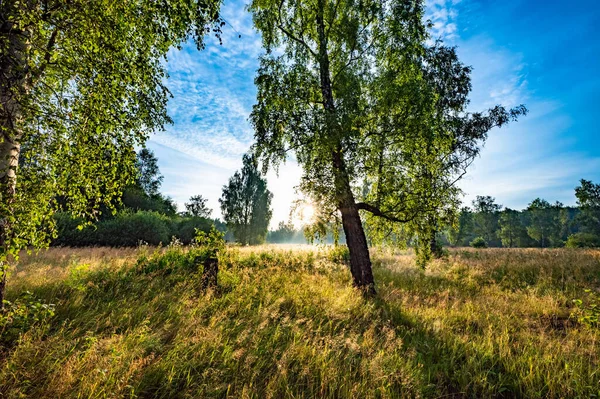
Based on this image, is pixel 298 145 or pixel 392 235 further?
pixel 392 235

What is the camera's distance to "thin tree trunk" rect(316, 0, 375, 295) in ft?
23.0

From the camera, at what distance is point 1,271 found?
2764 millimetres

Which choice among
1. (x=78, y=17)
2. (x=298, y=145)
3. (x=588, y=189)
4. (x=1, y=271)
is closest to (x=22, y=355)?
(x=1, y=271)

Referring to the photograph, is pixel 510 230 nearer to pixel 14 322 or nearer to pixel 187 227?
pixel 187 227

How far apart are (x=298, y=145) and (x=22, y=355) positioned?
6.31 metres

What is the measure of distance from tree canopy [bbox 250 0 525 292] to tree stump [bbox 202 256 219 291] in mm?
3286

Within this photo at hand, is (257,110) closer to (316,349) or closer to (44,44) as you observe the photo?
(44,44)

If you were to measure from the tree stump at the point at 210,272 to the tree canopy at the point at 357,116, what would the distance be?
3286 millimetres

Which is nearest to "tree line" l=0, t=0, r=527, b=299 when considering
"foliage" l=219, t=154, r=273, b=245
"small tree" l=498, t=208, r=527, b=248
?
"foliage" l=219, t=154, r=273, b=245

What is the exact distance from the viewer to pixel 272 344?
12.3ft

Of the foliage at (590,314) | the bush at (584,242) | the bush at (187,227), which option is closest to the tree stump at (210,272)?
the foliage at (590,314)

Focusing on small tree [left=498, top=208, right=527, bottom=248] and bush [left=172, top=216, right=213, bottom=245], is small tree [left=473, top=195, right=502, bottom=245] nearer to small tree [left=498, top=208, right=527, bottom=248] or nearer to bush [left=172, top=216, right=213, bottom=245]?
small tree [left=498, top=208, right=527, bottom=248]

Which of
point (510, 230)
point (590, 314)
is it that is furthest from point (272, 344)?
point (510, 230)

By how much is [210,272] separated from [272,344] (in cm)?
327
